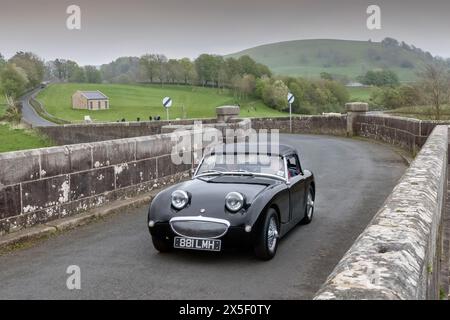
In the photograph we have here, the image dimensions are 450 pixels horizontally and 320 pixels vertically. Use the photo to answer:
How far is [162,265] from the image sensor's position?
6.20 metres

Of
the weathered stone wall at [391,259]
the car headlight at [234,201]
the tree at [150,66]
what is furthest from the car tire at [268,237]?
the tree at [150,66]

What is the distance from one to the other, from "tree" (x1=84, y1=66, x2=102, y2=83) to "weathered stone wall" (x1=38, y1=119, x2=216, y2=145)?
484ft

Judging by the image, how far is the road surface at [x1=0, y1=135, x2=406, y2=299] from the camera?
17.2ft

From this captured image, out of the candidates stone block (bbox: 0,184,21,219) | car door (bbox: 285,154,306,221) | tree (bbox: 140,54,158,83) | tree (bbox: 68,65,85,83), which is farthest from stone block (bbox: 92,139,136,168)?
tree (bbox: 68,65,85,83)

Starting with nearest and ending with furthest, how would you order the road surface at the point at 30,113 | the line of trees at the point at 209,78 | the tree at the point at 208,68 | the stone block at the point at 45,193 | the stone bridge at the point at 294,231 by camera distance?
the stone bridge at the point at 294,231
the stone block at the point at 45,193
the road surface at the point at 30,113
the line of trees at the point at 209,78
the tree at the point at 208,68

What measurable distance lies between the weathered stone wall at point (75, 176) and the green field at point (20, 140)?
993 cm

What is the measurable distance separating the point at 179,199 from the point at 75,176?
9.27ft

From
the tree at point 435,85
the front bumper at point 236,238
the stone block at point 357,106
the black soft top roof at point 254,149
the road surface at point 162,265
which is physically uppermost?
the tree at point 435,85

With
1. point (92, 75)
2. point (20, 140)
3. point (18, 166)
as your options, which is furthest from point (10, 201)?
point (92, 75)

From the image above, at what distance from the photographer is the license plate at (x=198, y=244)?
20.4ft

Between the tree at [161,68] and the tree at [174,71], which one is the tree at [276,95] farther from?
the tree at [161,68]

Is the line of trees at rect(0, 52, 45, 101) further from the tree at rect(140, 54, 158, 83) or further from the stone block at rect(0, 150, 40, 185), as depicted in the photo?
the stone block at rect(0, 150, 40, 185)

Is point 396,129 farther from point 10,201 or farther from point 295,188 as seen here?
point 10,201
